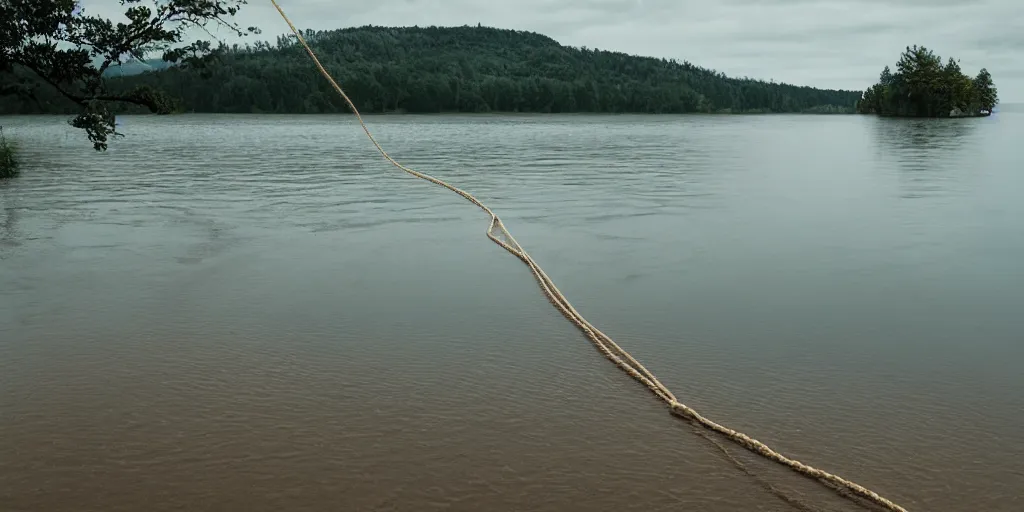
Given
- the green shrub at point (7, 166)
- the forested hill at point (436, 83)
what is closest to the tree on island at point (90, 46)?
the green shrub at point (7, 166)

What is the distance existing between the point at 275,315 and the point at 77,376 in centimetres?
233

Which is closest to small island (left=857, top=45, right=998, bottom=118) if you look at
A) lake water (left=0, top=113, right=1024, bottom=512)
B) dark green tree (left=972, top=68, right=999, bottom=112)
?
dark green tree (left=972, top=68, right=999, bottom=112)

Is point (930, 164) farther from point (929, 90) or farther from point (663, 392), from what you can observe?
point (929, 90)

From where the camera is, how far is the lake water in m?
5.35

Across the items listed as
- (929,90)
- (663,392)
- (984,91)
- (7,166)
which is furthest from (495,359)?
(984,91)

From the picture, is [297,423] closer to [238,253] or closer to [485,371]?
[485,371]

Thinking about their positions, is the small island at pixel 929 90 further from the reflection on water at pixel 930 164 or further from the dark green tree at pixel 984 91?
the reflection on water at pixel 930 164

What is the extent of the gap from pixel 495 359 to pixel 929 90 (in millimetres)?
132962

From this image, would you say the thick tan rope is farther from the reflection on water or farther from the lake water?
the reflection on water

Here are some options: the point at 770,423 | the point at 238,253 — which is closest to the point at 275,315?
the point at 238,253

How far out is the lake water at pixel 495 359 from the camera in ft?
17.5

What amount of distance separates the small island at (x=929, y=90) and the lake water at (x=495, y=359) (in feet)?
395

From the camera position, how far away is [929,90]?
125188 mm

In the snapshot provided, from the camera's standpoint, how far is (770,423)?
20.3 feet
